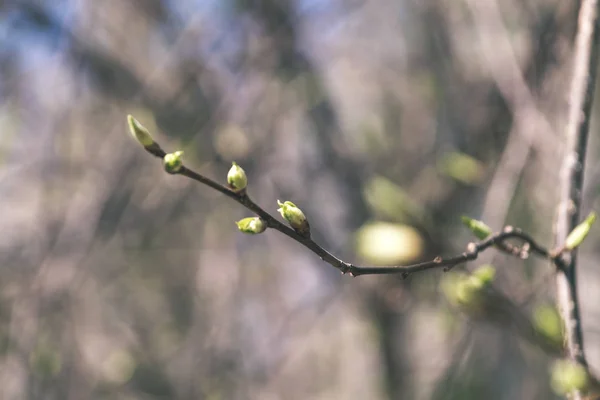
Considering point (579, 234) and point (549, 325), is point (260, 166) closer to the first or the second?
point (549, 325)

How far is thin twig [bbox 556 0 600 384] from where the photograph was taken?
707mm

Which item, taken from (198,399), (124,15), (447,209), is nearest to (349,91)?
(124,15)

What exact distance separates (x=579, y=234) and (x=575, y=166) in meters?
0.13

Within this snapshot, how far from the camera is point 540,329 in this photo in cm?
88

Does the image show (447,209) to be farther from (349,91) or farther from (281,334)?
(349,91)

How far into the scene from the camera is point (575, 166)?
0.83 metres

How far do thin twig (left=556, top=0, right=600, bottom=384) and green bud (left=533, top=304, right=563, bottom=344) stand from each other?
0.09 metres

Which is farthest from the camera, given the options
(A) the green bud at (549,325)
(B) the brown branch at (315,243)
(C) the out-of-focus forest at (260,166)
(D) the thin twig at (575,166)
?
(C) the out-of-focus forest at (260,166)

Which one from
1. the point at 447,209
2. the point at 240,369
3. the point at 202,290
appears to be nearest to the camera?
the point at 447,209

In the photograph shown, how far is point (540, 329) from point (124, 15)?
2772mm

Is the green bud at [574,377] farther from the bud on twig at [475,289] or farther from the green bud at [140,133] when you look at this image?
the green bud at [140,133]

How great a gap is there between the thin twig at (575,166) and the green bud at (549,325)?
3.7 inches

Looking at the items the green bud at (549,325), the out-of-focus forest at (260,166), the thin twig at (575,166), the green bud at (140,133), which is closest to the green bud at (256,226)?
the green bud at (140,133)

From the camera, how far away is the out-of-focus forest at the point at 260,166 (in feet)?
6.28
